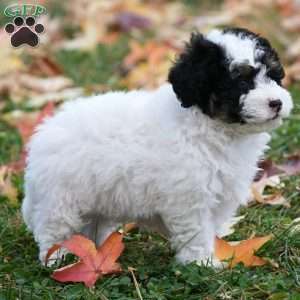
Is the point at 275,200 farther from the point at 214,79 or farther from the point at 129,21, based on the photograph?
the point at 129,21

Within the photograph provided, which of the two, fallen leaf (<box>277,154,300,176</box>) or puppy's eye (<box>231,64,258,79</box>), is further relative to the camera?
fallen leaf (<box>277,154,300,176</box>)

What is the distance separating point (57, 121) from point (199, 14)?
5.86 m

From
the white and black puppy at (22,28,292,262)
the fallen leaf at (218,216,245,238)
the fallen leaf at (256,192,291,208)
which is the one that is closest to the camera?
the white and black puppy at (22,28,292,262)

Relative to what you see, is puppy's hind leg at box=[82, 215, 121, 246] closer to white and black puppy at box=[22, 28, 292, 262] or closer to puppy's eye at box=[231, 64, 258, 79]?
white and black puppy at box=[22, 28, 292, 262]

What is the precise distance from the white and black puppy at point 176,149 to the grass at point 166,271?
16 cm

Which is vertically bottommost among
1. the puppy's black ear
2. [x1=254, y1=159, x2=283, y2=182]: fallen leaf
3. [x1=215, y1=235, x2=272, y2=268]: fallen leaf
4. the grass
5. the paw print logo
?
the grass

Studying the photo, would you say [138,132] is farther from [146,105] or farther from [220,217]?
[220,217]

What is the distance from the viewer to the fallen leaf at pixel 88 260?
3.27 m

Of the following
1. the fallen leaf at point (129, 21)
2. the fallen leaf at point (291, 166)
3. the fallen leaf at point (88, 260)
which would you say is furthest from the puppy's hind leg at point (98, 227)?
the fallen leaf at point (129, 21)

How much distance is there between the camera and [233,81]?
10.6 ft

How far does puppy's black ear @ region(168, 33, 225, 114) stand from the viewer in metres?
3.25

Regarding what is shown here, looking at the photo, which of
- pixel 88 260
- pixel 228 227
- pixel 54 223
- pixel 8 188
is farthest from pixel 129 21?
pixel 88 260

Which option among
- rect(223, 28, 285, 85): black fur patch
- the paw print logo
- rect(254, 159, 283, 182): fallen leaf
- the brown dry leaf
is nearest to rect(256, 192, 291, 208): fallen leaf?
rect(254, 159, 283, 182): fallen leaf

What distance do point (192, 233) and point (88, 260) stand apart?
464 mm
